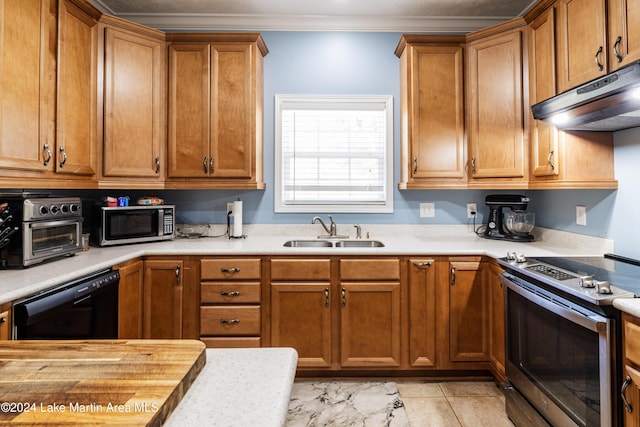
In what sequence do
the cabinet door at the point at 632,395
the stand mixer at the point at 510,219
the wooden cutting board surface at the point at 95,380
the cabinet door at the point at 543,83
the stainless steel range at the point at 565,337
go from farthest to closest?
the stand mixer at the point at 510,219 < the cabinet door at the point at 543,83 < the stainless steel range at the point at 565,337 < the cabinet door at the point at 632,395 < the wooden cutting board surface at the point at 95,380

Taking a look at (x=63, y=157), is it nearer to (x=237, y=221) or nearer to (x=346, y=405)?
(x=237, y=221)

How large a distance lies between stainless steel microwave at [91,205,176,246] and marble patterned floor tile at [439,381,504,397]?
2.24 meters

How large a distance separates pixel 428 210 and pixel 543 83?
1.21 metres

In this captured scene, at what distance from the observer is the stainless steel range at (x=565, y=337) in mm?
1254

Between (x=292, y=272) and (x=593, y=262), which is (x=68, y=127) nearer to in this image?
(x=292, y=272)

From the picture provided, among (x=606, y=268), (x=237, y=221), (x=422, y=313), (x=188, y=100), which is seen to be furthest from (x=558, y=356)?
(x=188, y=100)

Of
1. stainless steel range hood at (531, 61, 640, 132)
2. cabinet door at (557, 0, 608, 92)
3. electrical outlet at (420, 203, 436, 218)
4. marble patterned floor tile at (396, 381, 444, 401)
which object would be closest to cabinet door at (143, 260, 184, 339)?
marble patterned floor tile at (396, 381, 444, 401)

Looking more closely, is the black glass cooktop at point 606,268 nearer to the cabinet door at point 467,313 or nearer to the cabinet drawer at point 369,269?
the cabinet door at point 467,313

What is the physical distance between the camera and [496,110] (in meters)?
2.44

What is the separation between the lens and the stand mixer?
252 cm

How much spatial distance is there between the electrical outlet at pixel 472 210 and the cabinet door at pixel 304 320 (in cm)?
145

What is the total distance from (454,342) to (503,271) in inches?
24.0

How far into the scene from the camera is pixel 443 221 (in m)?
2.93

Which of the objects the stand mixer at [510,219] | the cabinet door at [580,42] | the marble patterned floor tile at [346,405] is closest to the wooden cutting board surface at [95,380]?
the marble patterned floor tile at [346,405]
